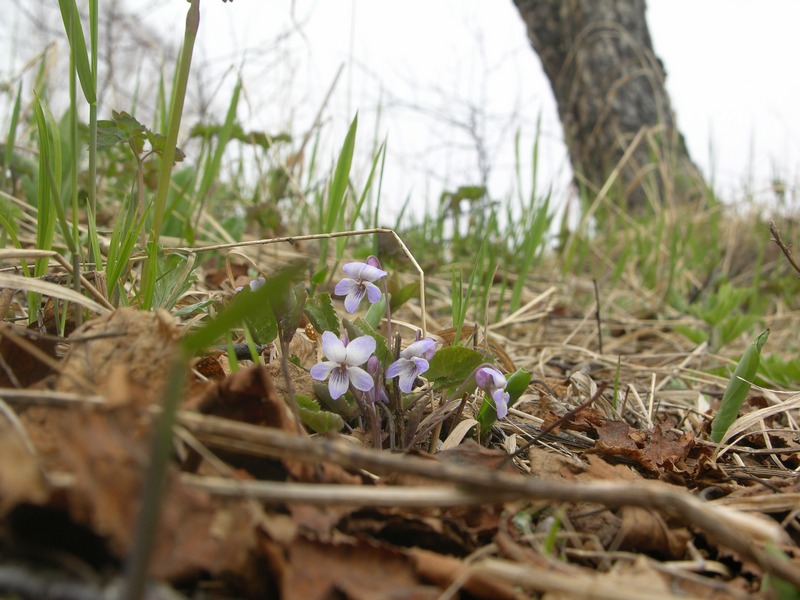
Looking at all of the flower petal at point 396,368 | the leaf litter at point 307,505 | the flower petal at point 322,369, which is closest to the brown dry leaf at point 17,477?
the leaf litter at point 307,505

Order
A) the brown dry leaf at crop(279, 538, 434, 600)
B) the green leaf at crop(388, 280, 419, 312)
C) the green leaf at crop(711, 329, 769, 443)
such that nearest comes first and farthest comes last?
the brown dry leaf at crop(279, 538, 434, 600), the green leaf at crop(711, 329, 769, 443), the green leaf at crop(388, 280, 419, 312)

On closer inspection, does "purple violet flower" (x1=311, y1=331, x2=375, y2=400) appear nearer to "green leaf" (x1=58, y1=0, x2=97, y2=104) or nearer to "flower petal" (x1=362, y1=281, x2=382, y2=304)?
"flower petal" (x1=362, y1=281, x2=382, y2=304)

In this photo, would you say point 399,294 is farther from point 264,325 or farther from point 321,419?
point 321,419

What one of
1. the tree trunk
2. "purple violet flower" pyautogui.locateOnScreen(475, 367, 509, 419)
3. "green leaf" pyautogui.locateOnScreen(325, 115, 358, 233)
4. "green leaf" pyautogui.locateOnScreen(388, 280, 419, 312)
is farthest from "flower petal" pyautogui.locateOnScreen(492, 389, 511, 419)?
the tree trunk

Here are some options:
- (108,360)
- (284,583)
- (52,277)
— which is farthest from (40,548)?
(52,277)

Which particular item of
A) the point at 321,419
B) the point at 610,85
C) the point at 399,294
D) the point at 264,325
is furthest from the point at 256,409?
the point at 610,85

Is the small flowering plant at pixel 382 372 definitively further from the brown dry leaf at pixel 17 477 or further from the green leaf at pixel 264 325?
the brown dry leaf at pixel 17 477

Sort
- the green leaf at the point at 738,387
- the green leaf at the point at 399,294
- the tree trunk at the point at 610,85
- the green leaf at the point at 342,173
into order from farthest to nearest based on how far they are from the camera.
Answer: the tree trunk at the point at 610,85
the green leaf at the point at 342,173
the green leaf at the point at 399,294
the green leaf at the point at 738,387
